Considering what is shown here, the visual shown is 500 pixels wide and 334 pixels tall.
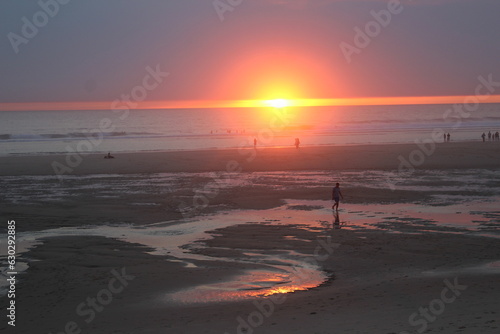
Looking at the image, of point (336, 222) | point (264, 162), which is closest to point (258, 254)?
point (336, 222)

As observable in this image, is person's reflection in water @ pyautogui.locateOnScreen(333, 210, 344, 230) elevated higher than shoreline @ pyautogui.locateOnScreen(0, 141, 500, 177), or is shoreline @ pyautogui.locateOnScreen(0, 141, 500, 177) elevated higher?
shoreline @ pyautogui.locateOnScreen(0, 141, 500, 177)

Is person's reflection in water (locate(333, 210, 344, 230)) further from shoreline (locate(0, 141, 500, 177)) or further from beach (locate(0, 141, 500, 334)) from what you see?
shoreline (locate(0, 141, 500, 177))

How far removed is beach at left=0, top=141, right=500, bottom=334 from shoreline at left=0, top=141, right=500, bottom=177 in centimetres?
556

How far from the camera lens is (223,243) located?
1970cm

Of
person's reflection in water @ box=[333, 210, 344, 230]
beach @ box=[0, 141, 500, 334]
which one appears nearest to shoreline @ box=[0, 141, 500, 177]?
beach @ box=[0, 141, 500, 334]

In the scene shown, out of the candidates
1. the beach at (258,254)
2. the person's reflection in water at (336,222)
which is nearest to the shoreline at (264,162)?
the beach at (258,254)

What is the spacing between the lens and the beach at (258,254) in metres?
12.1

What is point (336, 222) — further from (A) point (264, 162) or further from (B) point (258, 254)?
(A) point (264, 162)

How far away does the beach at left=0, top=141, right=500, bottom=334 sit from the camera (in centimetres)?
1212

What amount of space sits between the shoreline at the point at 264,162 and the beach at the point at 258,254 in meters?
5.56

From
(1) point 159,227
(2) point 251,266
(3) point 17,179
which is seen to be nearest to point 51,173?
(3) point 17,179

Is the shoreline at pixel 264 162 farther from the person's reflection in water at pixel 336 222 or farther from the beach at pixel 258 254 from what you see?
the person's reflection in water at pixel 336 222

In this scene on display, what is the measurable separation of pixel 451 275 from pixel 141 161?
38208mm

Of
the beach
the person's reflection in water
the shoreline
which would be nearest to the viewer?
the beach
